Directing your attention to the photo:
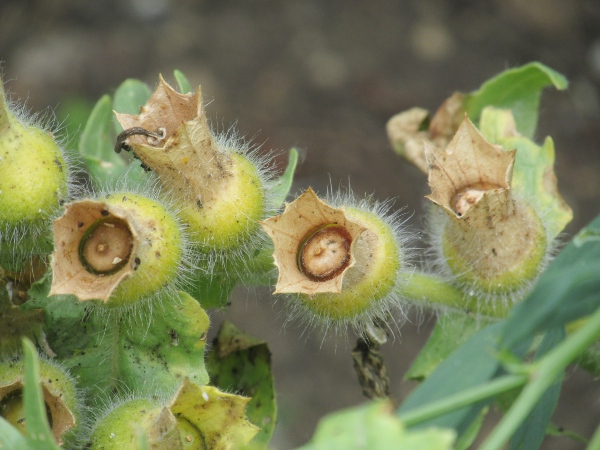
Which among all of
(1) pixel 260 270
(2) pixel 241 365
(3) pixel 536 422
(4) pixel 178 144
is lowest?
(2) pixel 241 365

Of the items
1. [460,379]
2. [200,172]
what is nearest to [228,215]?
[200,172]

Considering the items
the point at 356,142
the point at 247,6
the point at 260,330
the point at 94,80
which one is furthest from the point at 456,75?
the point at 94,80

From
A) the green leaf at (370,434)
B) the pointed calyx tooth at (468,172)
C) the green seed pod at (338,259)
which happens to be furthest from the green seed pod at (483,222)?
the green leaf at (370,434)

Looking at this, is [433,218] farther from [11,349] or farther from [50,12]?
[50,12]

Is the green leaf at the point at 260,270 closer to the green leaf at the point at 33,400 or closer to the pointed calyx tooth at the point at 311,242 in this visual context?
the pointed calyx tooth at the point at 311,242

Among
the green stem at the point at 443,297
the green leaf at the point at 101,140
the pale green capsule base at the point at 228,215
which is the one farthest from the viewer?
the green leaf at the point at 101,140

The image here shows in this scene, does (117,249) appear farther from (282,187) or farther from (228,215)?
(282,187)
